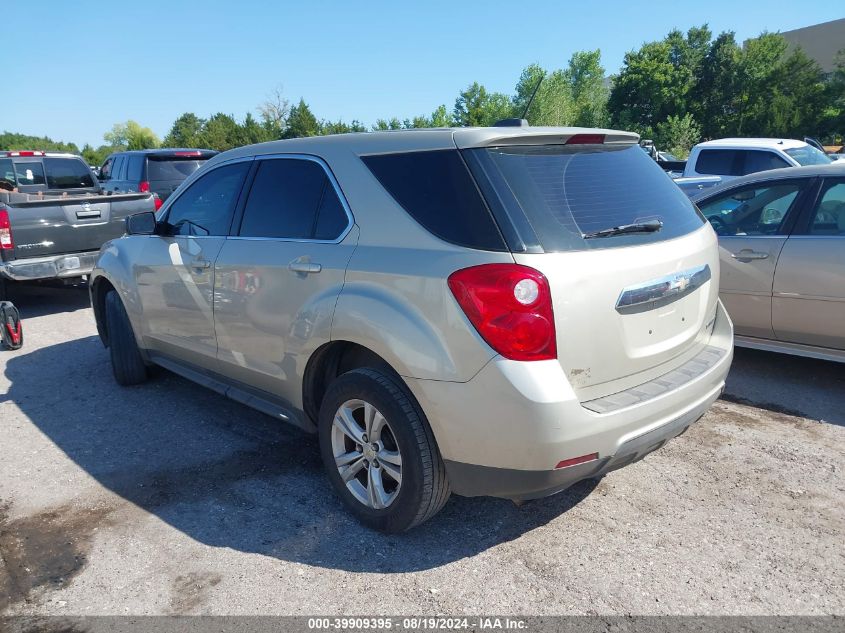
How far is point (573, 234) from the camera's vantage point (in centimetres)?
272

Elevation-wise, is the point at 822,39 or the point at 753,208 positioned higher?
the point at 822,39

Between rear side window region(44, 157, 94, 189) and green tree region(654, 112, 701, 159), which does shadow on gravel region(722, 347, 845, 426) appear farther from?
green tree region(654, 112, 701, 159)

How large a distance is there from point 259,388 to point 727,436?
293 cm

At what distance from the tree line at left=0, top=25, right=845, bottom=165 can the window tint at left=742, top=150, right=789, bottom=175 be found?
95.1 ft

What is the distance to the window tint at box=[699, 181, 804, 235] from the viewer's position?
203 inches

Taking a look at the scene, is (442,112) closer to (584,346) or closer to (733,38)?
(733,38)

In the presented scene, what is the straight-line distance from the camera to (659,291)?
115 inches

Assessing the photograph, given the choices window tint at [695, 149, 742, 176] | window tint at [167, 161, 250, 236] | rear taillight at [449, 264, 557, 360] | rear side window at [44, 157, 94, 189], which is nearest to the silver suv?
rear taillight at [449, 264, 557, 360]

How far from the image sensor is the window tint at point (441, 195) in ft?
8.80

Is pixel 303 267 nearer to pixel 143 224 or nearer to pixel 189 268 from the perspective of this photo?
pixel 189 268

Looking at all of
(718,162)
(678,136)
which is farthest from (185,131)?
(718,162)

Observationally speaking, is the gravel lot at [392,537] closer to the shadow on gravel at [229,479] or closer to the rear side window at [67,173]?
the shadow on gravel at [229,479]

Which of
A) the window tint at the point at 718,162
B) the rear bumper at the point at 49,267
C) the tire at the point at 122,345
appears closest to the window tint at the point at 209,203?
the tire at the point at 122,345

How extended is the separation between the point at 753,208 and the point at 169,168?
35.3 ft
